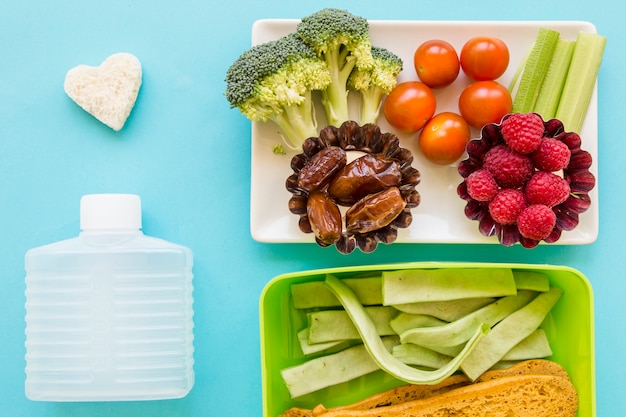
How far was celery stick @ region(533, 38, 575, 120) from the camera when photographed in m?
1.17

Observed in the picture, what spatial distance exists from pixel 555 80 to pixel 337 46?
414mm

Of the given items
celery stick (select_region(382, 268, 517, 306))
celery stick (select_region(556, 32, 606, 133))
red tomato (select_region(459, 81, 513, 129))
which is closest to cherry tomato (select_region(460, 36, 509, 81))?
red tomato (select_region(459, 81, 513, 129))

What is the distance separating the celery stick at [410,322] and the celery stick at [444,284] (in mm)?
48

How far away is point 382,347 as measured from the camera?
114 cm

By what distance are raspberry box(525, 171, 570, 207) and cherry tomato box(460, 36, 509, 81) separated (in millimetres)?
222

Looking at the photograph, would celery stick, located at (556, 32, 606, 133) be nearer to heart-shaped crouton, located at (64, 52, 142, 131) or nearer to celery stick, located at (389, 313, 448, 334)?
celery stick, located at (389, 313, 448, 334)

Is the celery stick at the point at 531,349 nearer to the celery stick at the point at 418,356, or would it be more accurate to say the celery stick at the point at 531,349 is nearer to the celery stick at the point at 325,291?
the celery stick at the point at 418,356

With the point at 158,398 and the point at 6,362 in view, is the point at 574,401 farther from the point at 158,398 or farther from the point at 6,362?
the point at 6,362

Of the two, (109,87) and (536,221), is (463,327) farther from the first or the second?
(109,87)

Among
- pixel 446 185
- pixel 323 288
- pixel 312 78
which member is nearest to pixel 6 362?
pixel 323 288

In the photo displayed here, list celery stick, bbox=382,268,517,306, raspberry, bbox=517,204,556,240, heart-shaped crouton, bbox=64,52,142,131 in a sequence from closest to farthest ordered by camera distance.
A: raspberry, bbox=517,204,556,240
celery stick, bbox=382,268,517,306
heart-shaped crouton, bbox=64,52,142,131

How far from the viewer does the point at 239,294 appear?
1262 millimetres

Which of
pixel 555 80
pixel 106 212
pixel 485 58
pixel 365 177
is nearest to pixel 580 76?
pixel 555 80

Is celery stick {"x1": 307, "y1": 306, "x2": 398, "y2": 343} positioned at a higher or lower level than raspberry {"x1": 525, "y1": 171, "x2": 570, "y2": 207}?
lower
